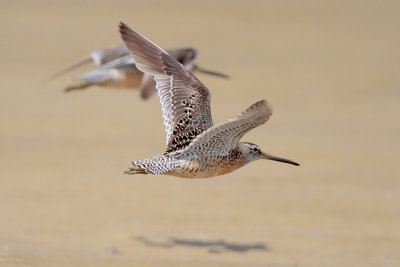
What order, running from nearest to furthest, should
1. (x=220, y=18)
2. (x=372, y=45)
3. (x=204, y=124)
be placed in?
(x=204, y=124), (x=372, y=45), (x=220, y=18)

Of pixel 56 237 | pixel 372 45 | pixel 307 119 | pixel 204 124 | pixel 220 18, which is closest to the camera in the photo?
pixel 204 124

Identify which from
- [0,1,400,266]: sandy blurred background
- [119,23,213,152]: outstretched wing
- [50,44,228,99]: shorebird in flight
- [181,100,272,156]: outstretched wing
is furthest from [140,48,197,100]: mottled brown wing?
[181,100,272,156]: outstretched wing

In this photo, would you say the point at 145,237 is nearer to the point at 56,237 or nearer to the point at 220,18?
the point at 56,237

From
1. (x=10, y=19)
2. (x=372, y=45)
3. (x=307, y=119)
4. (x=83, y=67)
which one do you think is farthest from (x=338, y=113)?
(x=10, y=19)

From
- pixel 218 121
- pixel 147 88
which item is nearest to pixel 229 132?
pixel 147 88

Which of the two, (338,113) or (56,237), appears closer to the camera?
(56,237)

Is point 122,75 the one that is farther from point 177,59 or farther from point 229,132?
point 229,132

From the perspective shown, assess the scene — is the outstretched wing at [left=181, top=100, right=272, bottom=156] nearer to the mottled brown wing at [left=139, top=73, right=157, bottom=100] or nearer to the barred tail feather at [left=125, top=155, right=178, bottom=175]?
the barred tail feather at [left=125, top=155, right=178, bottom=175]
